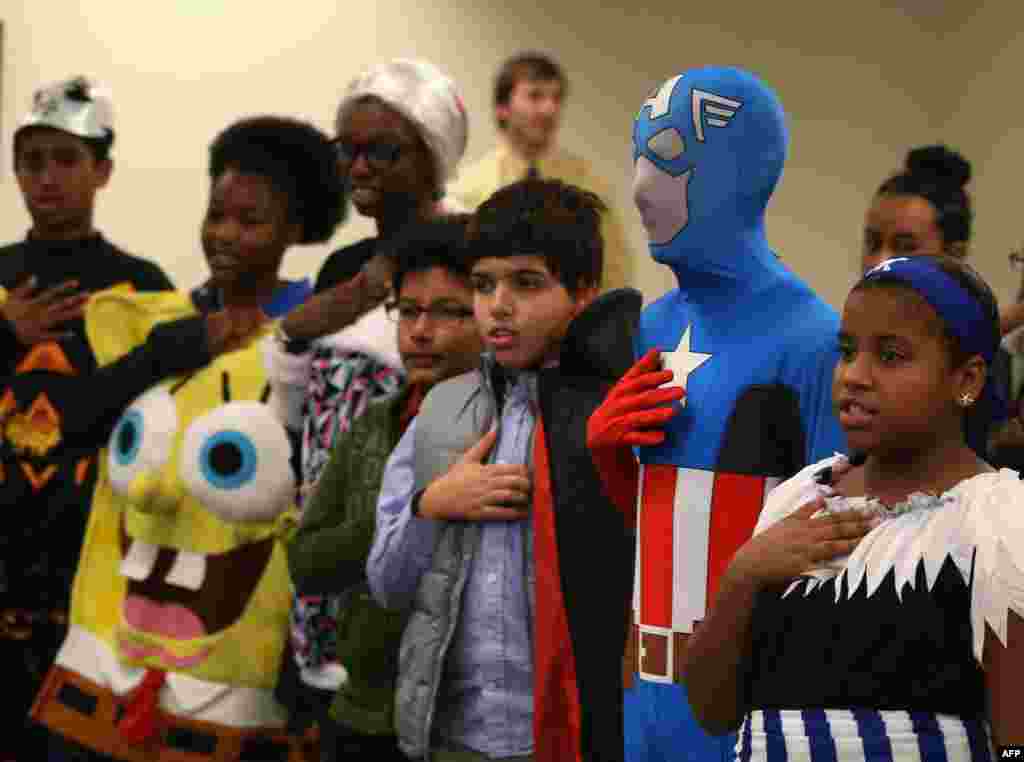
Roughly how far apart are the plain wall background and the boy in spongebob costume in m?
2.17

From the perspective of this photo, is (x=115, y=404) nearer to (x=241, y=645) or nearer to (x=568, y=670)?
(x=241, y=645)

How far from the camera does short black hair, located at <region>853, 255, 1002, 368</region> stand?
→ 67.3 inches

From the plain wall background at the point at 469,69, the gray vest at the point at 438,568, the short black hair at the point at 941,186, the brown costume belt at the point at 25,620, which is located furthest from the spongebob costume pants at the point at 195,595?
the plain wall background at the point at 469,69

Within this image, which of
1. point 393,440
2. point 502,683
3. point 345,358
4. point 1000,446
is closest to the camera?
point 1000,446

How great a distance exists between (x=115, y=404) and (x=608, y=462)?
1655 mm

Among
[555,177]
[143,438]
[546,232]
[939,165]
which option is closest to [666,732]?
[546,232]

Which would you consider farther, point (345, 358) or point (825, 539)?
point (345, 358)

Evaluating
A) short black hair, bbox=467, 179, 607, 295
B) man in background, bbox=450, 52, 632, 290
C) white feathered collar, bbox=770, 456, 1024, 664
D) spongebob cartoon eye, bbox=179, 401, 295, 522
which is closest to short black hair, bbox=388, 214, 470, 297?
short black hair, bbox=467, 179, 607, 295

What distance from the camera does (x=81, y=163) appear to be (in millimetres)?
4219

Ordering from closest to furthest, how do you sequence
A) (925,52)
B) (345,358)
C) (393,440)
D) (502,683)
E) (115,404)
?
(502,683)
(393,440)
(345,358)
(115,404)
(925,52)

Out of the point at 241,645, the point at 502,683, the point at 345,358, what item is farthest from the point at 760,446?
the point at 241,645

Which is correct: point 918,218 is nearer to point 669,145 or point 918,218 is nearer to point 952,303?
point 669,145

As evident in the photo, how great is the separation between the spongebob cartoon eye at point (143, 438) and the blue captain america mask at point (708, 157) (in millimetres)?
1629

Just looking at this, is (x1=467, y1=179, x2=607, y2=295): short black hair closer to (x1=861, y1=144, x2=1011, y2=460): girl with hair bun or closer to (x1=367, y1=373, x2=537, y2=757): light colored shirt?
(x1=367, y1=373, x2=537, y2=757): light colored shirt
